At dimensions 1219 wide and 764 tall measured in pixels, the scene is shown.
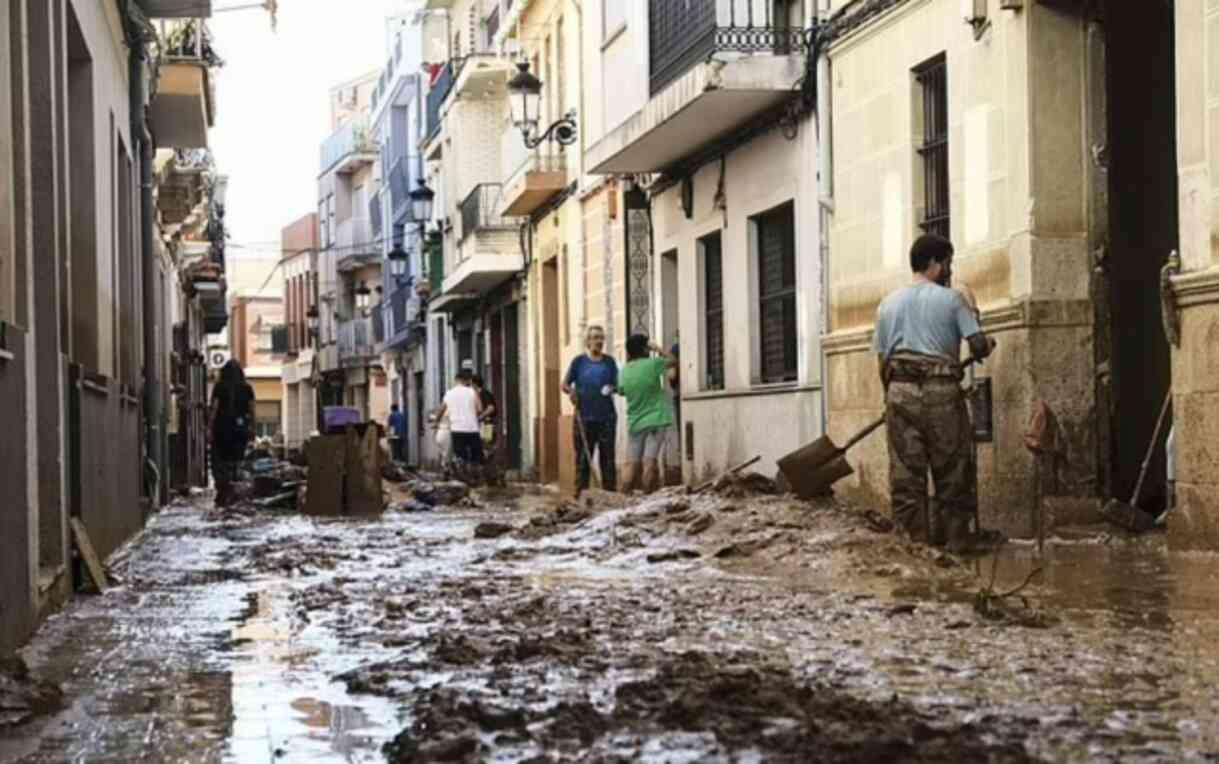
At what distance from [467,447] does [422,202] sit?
20705mm

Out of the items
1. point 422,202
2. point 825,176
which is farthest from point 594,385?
point 422,202

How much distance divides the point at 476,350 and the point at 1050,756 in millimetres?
41365

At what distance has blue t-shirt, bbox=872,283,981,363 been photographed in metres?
11.9

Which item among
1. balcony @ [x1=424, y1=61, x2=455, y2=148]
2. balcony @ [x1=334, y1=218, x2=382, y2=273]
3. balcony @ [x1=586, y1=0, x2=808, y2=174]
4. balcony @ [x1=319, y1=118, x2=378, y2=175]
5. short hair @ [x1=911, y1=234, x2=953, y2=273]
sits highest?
balcony @ [x1=319, y1=118, x2=378, y2=175]

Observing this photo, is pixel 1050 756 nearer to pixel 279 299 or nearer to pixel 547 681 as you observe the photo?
pixel 547 681

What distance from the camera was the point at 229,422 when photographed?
23.0 metres

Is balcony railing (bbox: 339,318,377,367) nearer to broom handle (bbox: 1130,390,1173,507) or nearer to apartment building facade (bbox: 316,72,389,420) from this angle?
apartment building facade (bbox: 316,72,389,420)

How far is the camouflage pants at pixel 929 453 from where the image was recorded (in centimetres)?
1188

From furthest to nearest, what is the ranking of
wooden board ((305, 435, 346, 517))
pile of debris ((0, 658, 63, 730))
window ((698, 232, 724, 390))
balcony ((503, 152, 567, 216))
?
balcony ((503, 152, 567, 216)) < window ((698, 232, 724, 390)) < wooden board ((305, 435, 346, 517)) < pile of debris ((0, 658, 63, 730))

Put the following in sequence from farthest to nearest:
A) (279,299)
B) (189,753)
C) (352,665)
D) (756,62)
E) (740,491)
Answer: (279,299) < (756,62) < (740,491) < (352,665) < (189,753)

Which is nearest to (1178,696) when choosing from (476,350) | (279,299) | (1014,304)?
(1014,304)

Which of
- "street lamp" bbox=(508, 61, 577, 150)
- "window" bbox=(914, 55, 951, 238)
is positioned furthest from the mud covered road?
"street lamp" bbox=(508, 61, 577, 150)

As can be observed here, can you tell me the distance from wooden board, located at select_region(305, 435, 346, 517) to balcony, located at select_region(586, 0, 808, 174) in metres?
4.23

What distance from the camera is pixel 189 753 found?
17.7ft
